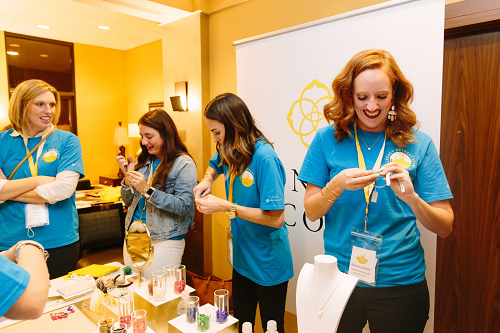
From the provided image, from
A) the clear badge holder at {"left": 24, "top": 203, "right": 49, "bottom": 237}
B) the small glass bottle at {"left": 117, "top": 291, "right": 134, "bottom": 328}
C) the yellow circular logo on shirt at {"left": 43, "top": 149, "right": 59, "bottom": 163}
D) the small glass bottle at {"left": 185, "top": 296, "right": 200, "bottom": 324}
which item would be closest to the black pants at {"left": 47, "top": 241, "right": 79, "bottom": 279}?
the clear badge holder at {"left": 24, "top": 203, "right": 49, "bottom": 237}

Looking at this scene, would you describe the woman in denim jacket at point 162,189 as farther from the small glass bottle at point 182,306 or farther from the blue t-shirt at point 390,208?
the blue t-shirt at point 390,208

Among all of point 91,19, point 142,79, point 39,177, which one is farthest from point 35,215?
point 142,79

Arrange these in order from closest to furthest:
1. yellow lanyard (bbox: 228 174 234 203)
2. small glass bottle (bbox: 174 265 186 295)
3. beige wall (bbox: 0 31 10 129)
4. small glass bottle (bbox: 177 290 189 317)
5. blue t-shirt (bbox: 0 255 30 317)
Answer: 1. blue t-shirt (bbox: 0 255 30 317)
2. small glass bottle (bbox: 177 290 189 317)
3. small glass bottle (bbox: 174 265 186 295)
4. yellow lanyard (bbox: 228 174 234 203)
5. beige wall (bbox: 0 31 10 129)

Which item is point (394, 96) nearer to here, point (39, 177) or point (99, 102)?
point (39, 177)

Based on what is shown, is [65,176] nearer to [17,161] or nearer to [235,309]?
[17,161]

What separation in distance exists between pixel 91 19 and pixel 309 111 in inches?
169

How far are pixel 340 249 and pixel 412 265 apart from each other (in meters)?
0.27

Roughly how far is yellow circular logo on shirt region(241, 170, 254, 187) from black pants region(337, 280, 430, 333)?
2.38ft

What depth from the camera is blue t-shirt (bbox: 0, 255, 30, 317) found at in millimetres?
797

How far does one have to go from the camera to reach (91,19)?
16.1ft

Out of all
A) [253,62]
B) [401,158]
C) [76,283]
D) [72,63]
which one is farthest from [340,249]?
[72,63]

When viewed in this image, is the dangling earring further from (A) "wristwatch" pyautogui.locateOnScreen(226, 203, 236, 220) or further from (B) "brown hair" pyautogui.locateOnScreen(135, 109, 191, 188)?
(B) "brown hair" pyautogui.locateOnScreen(135, 109, 191, 188)

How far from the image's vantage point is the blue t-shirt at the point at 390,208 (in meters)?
1.26

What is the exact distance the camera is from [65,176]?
204cm
